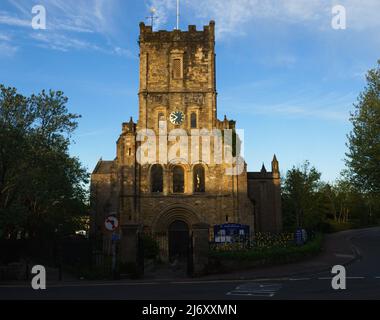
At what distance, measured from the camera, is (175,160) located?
117 feet

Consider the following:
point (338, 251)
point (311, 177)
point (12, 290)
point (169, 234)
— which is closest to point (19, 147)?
point (12, 290)

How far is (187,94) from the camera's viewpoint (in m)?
36.8

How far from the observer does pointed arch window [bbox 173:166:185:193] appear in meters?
35.8

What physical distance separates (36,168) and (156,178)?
1196cm

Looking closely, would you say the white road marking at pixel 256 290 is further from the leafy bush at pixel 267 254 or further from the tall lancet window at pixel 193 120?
the tall lancet window at pixel 193 120

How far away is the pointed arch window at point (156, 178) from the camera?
35844 mm

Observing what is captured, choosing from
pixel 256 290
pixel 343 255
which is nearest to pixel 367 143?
pixel 343 255

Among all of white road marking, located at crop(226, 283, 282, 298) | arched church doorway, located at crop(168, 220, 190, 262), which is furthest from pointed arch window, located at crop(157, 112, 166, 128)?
white road marking, located at crop(226, 283, 282, 298)

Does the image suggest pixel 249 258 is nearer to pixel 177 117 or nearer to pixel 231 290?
pixel 231 290

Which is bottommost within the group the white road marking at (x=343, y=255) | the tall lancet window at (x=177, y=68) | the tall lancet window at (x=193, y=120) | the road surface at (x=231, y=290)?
the white road marking at (x=343, y=255)

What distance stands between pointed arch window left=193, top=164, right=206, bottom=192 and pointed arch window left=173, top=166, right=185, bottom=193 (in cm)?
96

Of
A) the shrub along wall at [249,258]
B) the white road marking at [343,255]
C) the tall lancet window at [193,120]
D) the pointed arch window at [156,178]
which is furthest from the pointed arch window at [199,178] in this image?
the shrub along wall at [249,258]

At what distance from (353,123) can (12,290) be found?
26.6m

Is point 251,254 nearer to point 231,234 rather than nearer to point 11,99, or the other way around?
point 231,234
